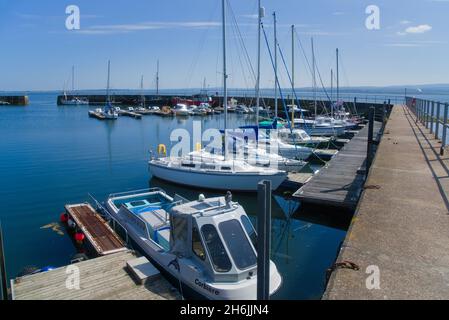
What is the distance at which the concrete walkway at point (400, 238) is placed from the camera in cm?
479

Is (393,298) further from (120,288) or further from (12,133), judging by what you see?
(12,133)

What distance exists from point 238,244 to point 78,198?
13.4m

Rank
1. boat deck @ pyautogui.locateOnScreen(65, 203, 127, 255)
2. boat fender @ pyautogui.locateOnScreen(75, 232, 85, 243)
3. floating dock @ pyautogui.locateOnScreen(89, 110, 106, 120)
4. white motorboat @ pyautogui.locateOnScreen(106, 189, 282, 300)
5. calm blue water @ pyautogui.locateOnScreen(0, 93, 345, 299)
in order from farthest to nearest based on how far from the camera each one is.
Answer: floating dock @ pyautogui.locateOnScreen(89, 110, 106, 120), boat fender @ pyautogui.locateOnScreen(75, 232, 85, 243), calm blue water @ pyautogui.locateOnScreen(0, 93, 345, 299), boat deck @ pyautogui.locateOnScreen(65, 203, 127, 255), white motorboat @ pyautogui.locateOnScreen(106, 189, 282, 300)

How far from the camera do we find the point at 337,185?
15.6 meters

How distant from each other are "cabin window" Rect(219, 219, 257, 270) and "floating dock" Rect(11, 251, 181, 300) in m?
1.60

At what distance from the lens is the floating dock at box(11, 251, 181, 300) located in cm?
811

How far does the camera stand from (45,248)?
13000 mm

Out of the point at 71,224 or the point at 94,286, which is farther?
the point at 71,224

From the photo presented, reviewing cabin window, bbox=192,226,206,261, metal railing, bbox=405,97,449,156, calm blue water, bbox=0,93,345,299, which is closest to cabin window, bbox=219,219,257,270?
cabin window, bbox=192,226,206,261

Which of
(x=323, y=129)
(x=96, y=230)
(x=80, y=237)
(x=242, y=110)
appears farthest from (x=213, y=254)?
(x=242, y=110)

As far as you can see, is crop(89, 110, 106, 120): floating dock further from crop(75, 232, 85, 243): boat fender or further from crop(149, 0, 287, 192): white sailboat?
crop(75, 232, 85, 243): boat fender

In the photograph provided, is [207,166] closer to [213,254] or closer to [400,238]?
[213,254]

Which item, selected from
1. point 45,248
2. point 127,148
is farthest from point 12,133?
point 45,248
